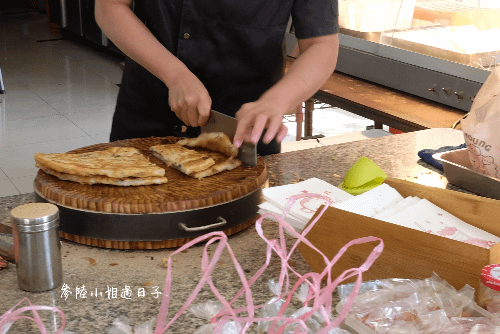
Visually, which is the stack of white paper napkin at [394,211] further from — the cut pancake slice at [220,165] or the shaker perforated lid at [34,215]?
the shaker perforated lid at [34,215]

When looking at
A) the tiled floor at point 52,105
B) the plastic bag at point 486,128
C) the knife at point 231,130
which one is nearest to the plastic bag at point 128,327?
the knife at point 231,130

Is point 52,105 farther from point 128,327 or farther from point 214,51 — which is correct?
point 128,327

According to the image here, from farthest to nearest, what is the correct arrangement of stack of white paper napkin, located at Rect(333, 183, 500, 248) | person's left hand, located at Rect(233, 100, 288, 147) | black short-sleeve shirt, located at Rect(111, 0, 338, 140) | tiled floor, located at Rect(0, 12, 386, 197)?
tiled floor, located at Rect(0, 12, 386, 197)
black short-sleeve shirt, located at Rect(111, 0, 338, 140)
person's left hand, located at Rect(233, 100, 288, 147)
stack of white paper napkin, located at Rect(333, 183, 500, 248)

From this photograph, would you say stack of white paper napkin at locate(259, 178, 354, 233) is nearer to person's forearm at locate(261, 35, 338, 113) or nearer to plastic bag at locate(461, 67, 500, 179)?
person's forearm at locate(261, 35, 338, 113)

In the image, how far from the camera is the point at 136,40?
5.50 ft

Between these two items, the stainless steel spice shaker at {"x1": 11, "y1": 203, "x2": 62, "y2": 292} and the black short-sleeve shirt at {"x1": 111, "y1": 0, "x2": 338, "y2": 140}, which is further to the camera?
the black short-sleeve shirt at {"x1": 111, "y1": 0, "x2": 338, "y2": 140}

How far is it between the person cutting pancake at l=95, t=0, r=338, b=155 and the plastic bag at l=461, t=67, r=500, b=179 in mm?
473

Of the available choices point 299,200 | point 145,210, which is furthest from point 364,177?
point 145,210

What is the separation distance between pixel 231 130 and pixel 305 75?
14.9 inches

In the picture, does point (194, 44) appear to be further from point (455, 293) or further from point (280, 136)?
point (455, 293)

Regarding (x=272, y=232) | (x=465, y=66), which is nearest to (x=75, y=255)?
(x=272, y=232)

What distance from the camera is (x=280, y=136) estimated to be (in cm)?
150

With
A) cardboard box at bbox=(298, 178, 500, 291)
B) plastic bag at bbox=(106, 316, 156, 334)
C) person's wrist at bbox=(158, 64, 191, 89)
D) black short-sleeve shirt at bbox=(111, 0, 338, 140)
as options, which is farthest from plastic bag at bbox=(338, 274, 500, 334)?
black short-sleeve shirt at bbox=(111, 0, 338, 140)

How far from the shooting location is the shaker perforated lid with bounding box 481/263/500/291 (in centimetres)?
85
